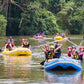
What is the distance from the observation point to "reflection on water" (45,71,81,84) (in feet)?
48.0

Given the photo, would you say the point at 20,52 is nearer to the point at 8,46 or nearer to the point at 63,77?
the point at 8,46

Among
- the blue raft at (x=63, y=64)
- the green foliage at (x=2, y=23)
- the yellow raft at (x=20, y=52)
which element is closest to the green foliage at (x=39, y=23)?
the green foliage at (x=2, y=23)

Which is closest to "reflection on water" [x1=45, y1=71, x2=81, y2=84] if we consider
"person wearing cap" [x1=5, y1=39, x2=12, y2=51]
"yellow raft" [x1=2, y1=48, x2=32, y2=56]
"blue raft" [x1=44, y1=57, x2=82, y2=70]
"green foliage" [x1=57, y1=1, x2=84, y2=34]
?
"blue raft" [x1=44, y1=57, x2=82, y2=70]

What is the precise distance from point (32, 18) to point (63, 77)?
170 feet

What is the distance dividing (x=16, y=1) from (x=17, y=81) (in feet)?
175

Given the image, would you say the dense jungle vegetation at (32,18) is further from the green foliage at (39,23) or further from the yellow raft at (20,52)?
the yellow raft at (20,52)

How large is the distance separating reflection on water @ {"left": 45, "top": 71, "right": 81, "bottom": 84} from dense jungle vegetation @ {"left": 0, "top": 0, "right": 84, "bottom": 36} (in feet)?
147

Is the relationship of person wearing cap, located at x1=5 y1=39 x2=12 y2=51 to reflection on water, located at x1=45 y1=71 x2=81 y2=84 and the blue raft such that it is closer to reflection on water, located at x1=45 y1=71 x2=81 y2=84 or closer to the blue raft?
the blue raft

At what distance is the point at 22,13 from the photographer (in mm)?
65750

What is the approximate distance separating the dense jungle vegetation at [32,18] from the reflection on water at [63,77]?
44878 millimetres

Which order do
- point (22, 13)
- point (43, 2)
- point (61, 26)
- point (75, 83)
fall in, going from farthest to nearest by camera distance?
point (61, 26) → point (43, 2) → point (22, 13) → point (75, 83)

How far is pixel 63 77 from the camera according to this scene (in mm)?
15742

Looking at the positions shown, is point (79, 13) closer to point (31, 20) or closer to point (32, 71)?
point (31, 20)

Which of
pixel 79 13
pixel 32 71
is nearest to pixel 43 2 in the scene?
pixel 79 13
